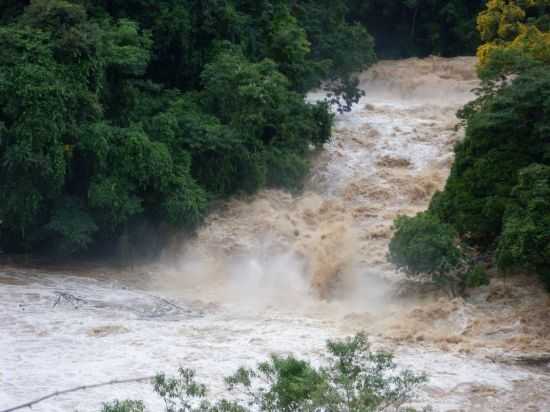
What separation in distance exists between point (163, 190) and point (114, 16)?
538 centimetres

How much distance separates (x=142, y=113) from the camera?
2216cm

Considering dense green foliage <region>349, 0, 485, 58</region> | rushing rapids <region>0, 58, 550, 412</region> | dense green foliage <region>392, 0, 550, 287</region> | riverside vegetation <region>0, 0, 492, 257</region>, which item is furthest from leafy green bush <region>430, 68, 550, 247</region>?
dense green foliage <region>349, 0, 485, 58</region>

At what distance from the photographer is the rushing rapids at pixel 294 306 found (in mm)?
13398

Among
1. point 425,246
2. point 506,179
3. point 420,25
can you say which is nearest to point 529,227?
point 425,246

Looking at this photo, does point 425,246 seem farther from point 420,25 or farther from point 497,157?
point 420,25

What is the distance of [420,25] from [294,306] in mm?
22184

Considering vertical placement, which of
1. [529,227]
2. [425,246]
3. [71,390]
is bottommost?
[71,390]

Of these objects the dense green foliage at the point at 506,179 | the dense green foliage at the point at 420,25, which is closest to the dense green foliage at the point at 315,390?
the dense green foliage at the point at 506,179

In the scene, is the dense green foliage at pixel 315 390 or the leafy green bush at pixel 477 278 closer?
the dense green foliage at pixel 315 390

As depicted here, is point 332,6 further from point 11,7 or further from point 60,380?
point 60,380

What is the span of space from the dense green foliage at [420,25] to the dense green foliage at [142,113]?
9.74 m

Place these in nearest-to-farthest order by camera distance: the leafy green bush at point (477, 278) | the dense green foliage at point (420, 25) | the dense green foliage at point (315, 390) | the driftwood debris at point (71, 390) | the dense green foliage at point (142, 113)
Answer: the dense green foliage at point (315, 390), the driftwood debris at point (71, 390), the leafy green bush at point (477, 278), the dense green foliage at point (142, 113), the dense green foliage at point (420, 25)

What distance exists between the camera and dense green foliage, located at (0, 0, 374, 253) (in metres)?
18.8

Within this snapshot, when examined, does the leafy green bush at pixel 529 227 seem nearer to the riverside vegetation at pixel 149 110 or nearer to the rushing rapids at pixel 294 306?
the rushing rapids at pixel 294 306
